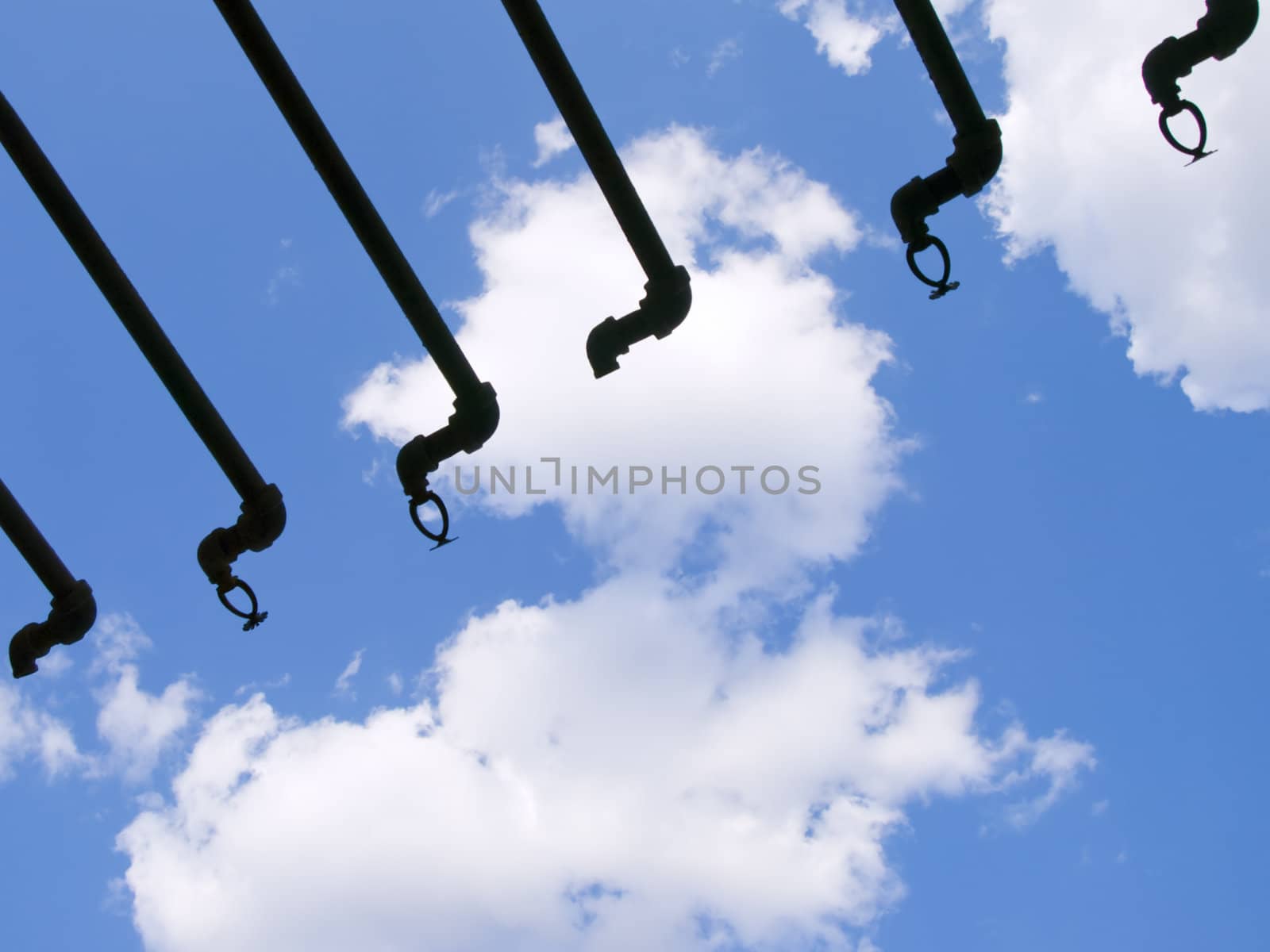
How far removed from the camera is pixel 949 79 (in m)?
7.47

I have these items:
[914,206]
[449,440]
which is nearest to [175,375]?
[449,440]

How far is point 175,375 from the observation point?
934 cm

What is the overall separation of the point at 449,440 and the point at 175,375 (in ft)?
8.22

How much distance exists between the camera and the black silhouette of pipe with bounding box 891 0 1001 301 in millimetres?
7473

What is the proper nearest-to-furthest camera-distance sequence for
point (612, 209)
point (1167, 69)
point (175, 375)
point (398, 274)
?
point (1167, 69)
point (612, 209)
point (398, 274)
point (175, 375)

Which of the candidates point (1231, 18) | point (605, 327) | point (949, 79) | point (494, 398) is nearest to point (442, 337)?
point (494, 398)

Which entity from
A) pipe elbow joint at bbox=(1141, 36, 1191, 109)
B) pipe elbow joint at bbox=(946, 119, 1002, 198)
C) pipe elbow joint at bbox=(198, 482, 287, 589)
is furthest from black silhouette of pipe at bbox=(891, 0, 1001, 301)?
pipe elbow joint at bbox=(198, 482, 287, 589)

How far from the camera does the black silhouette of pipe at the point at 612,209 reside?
790 centimetres

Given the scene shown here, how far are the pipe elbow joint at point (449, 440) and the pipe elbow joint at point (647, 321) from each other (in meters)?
0.98

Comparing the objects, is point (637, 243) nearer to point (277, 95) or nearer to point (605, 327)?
point (605, 327)

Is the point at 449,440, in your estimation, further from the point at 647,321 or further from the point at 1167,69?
the point at 1167,69

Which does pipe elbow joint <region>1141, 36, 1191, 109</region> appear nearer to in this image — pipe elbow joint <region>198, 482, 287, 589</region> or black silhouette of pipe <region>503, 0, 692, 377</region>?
black silhouette of pipe <region>503, 0, 692, 377</region>

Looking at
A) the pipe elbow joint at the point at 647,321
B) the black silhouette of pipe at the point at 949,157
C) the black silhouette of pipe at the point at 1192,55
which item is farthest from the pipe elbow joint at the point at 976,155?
the pipe elbow joint at the point at 647,321

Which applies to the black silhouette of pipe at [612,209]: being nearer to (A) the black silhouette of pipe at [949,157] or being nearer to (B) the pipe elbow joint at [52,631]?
(A) the black silhouette of pipe at [949,157]
